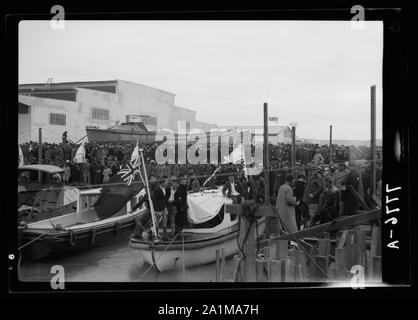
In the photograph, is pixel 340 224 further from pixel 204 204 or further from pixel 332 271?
pixel 204 204

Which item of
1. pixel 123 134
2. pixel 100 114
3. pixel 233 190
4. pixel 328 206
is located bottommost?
pixel 328 206

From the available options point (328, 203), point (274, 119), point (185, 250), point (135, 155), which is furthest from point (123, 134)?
point (328, 203)

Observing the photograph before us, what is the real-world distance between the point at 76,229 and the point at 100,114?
29.7 inches

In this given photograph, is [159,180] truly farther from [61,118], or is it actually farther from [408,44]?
[408,44]

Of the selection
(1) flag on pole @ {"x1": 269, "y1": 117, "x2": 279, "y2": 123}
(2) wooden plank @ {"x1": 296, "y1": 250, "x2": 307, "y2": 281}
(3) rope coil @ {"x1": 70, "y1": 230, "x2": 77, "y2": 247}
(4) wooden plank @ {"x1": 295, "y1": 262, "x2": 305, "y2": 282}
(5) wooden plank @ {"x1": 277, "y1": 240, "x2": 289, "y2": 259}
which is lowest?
(4) wooden plank @ {"x1": 295, "y1": 262, "x2": 305, "y2": 282}

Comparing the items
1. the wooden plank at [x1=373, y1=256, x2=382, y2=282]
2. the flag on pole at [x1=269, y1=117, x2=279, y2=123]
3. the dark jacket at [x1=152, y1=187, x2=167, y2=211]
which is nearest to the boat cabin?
the dark jacket at [x1=152, y1=187, x2=167, y2=211]

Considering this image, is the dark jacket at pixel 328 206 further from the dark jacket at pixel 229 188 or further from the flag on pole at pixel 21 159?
the flag on pole at pixel 21 159

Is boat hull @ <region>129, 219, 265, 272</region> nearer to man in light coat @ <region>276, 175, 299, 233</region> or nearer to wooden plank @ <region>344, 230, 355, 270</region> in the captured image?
man in light coat @ <region>276, 175, 299, 233</region>

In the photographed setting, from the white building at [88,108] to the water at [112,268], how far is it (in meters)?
0.75

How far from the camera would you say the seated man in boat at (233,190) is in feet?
11.5

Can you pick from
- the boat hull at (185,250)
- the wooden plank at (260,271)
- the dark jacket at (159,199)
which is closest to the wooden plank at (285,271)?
the wooden plank at (260,271)

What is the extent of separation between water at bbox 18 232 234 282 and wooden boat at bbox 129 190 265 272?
4 cm

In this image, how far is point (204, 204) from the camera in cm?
355

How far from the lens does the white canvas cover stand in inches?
139
